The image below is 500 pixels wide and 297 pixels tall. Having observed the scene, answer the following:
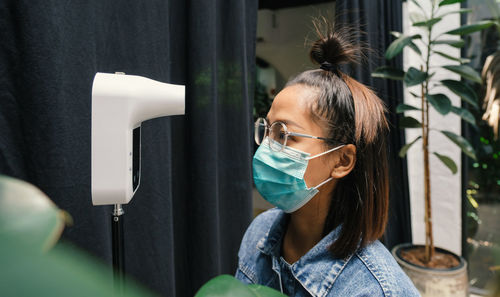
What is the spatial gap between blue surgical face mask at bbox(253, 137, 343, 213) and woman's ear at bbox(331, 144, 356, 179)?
2cm

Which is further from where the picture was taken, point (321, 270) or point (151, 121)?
point (151, 121)

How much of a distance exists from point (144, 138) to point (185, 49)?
0.41 meters

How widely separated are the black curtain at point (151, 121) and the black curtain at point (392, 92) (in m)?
1.05

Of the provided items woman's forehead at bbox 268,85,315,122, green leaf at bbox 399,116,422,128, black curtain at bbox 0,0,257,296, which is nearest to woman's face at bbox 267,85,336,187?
woman's forehead at bbox 268,85,315,122

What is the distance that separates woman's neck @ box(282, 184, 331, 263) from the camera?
96 cm

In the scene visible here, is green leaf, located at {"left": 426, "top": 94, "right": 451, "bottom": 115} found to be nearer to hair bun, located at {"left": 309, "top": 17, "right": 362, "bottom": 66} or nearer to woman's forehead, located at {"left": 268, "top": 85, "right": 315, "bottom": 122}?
hair bun, located at {"left": 309, "top": 17, "right": 362, "bottom": 66}

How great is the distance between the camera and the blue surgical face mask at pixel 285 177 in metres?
0.99

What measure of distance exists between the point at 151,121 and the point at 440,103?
1.44m

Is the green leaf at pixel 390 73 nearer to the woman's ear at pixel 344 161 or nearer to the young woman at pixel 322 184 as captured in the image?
the young woman at pixel 322 184

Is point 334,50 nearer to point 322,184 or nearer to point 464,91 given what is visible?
point 322,184

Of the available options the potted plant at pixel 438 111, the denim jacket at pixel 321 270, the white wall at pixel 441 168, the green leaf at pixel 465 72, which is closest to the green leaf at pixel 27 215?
the denim jacket at pixel 321 270

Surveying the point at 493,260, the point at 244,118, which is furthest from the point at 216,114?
the point at 493,260

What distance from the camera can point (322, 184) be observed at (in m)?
0.99

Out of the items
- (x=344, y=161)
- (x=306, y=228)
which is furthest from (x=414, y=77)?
(x=306, y=228)
